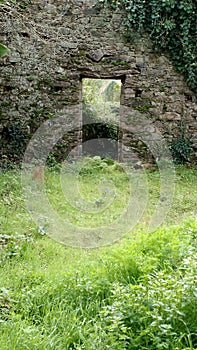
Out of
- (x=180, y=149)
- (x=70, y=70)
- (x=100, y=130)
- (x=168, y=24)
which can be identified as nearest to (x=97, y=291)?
(x=180, y=149)

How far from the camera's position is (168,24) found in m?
7.23

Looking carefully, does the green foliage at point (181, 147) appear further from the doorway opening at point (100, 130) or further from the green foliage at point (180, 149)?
the doorway opening at point (100, 130)

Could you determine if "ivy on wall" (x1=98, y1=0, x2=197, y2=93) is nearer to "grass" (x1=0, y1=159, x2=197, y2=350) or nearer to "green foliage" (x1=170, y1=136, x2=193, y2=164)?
"green foliage" (x1=170, y1=136, x2=193, y2=164)

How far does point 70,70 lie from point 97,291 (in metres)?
5.55

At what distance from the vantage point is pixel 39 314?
94.7 inches

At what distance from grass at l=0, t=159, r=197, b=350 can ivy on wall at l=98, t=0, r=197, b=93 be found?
14.0 ft

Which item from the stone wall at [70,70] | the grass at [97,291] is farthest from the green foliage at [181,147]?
the grass at [97,291]

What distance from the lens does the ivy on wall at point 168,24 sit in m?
7.21

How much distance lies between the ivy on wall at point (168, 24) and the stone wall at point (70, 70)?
0.55ft

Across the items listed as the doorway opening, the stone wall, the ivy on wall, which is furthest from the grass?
the doorway opening

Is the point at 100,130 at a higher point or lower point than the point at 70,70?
lower

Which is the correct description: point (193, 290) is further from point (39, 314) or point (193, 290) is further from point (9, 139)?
point (9, 139)

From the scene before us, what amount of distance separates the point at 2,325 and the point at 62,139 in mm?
Answer: 5531

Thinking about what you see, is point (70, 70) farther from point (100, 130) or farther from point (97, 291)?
→ point (97, 291)
